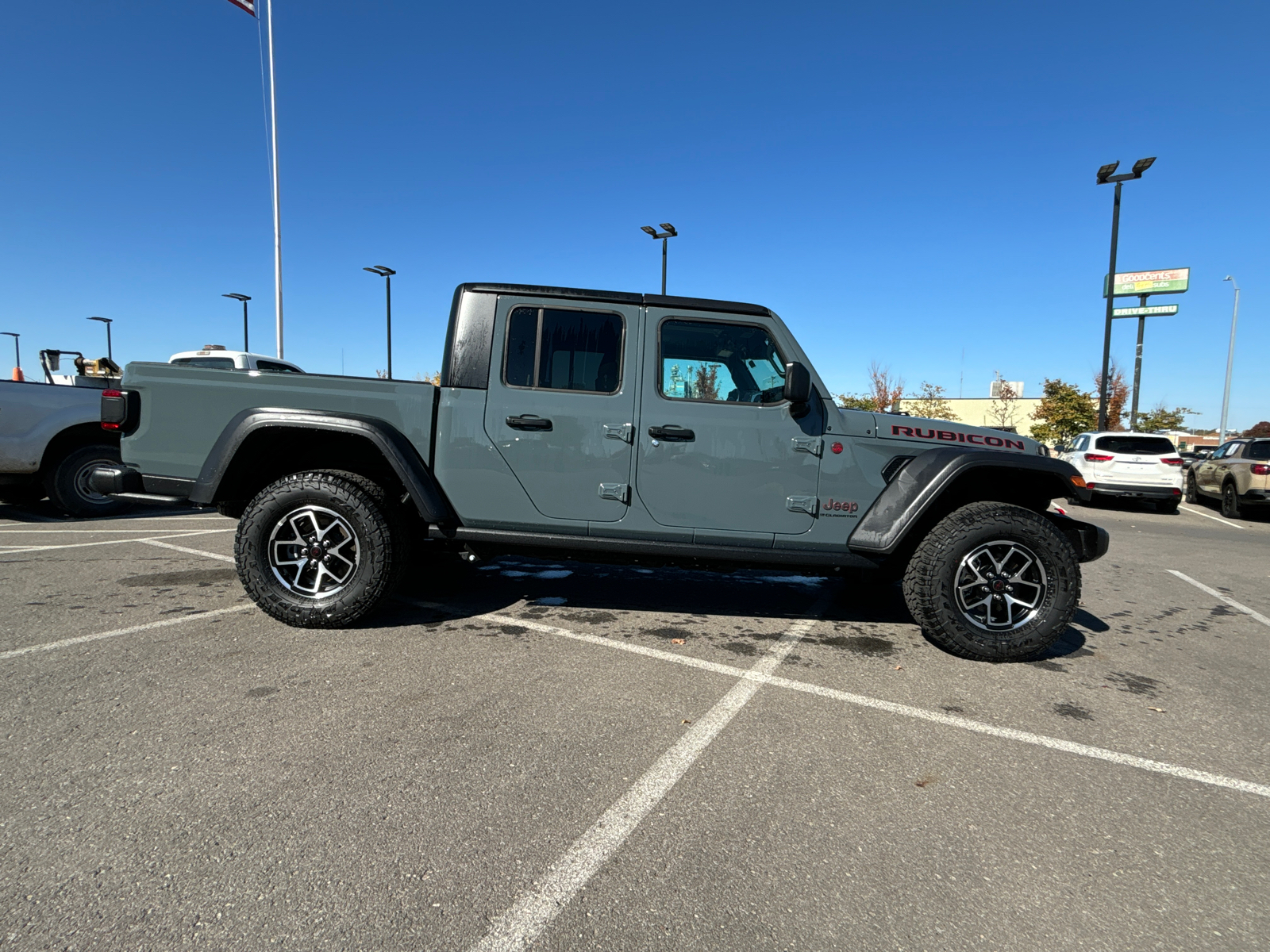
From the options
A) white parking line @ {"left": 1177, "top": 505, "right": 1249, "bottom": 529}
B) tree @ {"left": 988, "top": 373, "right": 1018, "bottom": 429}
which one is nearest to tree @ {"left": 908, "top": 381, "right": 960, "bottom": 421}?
tree @ {"left": 988, "top": 373, "right": 1018, "bottom": 429}

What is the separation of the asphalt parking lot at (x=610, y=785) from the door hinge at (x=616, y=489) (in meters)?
0.85

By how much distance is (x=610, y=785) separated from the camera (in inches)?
92.2

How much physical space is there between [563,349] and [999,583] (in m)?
2.85

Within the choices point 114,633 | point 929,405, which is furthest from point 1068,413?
point 114,633

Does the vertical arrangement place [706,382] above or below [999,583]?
above

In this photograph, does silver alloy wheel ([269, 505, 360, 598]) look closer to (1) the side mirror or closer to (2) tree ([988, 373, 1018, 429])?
(1) the side mirror

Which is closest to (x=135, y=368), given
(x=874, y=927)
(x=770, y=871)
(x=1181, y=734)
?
(x=770, y=871)

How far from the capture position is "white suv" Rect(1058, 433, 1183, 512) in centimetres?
1153

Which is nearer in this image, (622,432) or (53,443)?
(622,432)

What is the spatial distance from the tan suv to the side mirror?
1214 centimetres

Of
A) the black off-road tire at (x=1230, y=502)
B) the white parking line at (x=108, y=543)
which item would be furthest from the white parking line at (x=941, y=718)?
the black off-road tire at (x=1230, y=502)

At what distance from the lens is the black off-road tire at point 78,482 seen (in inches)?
287

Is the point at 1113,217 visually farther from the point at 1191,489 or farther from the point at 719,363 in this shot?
the point at 719,363

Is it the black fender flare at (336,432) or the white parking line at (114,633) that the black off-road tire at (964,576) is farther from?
the white parking line at (114,633)
